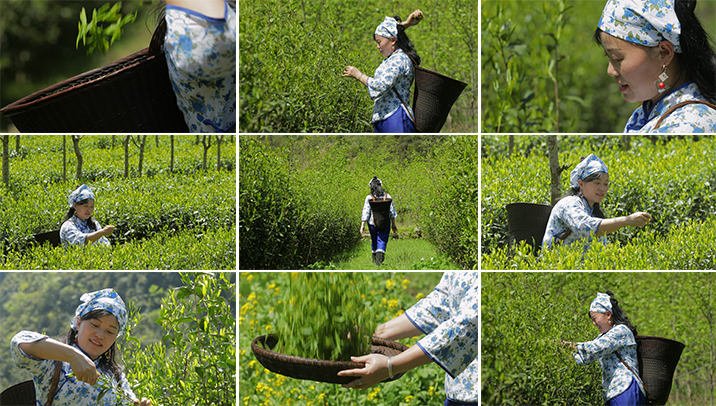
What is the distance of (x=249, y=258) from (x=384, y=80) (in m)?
1.42

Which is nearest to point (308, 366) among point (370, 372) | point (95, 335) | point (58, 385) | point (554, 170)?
point (370, 372)

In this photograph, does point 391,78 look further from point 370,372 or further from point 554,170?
point 370,372

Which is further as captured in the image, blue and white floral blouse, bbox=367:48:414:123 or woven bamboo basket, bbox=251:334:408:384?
blue and white floral blouse, bbox=367:48:414:123

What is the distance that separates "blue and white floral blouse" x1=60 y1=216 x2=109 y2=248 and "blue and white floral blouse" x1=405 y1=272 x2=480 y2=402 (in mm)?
1953

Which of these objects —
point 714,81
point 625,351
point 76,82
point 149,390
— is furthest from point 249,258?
point 714,81

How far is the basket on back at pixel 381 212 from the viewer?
2982 mm

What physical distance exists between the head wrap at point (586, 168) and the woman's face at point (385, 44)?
140 cm

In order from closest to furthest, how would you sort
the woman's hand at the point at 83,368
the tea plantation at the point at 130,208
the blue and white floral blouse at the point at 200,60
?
the blue and white floral blouse at the point at 200,60, the woman's hand at the point at 83,368, the tea plantation at the point at 130,208

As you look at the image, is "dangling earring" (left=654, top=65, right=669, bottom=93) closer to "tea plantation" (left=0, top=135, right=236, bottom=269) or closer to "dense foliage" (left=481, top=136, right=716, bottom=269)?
"dense foliage" (left=481, top=136, right=716, bottom=269)

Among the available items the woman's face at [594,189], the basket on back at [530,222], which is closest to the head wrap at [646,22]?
the woman's face at [594,189]

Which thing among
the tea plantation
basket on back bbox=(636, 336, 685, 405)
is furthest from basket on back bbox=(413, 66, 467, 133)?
basket on back bbox=(636, 336, 685, 405)

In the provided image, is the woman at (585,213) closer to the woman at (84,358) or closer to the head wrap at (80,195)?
the woman at (84,358)

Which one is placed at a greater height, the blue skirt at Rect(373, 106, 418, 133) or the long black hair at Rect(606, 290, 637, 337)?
the blue skirt at Rect(373, 106, 418, 133)

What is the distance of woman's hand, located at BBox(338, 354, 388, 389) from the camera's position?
210 centimetres
